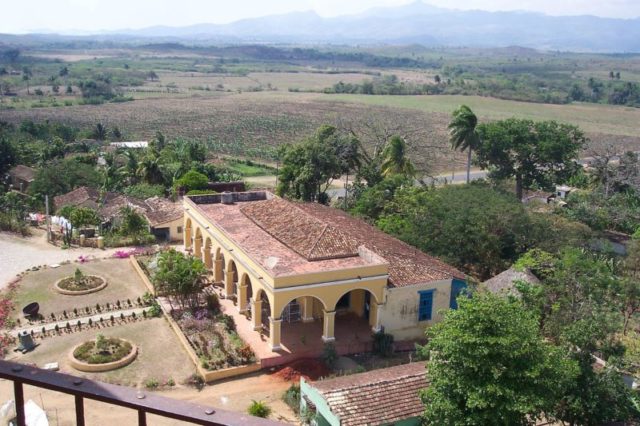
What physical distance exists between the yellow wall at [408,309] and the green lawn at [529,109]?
2940 inches

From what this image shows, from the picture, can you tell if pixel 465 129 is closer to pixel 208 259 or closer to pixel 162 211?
pixel 162 211

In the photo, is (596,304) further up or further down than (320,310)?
further up

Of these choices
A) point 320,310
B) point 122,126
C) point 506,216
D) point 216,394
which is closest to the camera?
point 216,394

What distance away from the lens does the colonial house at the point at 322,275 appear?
834 inches

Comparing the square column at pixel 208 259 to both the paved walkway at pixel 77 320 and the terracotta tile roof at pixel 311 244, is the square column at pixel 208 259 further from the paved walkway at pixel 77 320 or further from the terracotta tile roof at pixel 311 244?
the paved walkway at pixel 77 320

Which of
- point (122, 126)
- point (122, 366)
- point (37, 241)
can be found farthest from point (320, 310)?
point (122, 126)

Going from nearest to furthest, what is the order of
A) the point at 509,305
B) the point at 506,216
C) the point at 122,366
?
the point at 509,305, the point at 122,366, the point at 506,216

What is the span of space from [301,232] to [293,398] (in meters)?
7.46

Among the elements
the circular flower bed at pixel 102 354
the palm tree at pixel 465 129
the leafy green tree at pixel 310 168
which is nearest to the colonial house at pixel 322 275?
the circular flower bed at pixel 102 354

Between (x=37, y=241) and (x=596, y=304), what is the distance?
28638mm

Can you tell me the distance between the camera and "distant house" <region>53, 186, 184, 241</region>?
35.3 meters

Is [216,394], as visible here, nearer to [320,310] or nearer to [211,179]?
[320,310]

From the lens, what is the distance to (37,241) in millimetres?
34438

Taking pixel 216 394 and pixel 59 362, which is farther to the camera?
pixel 59 362
